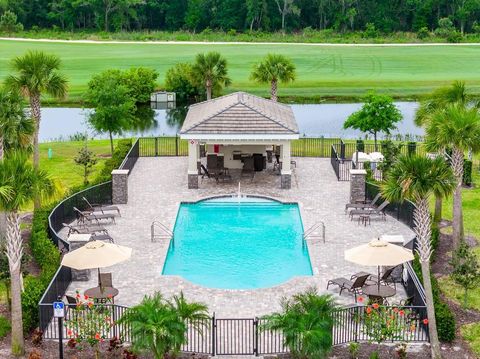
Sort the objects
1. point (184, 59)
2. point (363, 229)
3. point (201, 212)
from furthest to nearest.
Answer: point (184, 59) < point (201, 212) < point (363, 229)

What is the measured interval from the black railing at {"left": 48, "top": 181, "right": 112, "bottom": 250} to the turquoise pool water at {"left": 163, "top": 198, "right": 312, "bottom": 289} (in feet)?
11.0

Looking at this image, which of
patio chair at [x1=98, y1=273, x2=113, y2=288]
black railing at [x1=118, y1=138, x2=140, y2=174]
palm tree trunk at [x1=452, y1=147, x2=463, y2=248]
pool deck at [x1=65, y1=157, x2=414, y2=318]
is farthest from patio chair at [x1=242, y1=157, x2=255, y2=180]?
patio chair at [x1=98, y1=273, x2=113, y2=288]

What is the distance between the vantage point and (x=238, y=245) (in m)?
30.7

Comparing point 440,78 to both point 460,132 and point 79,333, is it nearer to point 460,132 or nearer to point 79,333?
point 460,132

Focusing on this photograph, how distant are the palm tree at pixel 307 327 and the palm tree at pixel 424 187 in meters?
2.85

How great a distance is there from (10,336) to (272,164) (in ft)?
75.2

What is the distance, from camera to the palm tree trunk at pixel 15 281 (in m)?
20.7

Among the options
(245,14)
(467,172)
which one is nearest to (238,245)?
(467,172)

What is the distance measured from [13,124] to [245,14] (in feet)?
357

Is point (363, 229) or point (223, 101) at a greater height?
point (223, 101)

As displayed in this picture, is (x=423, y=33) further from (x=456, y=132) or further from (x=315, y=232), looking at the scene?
(x=456, y=132)

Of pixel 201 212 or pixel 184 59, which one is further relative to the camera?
pixel 184 59

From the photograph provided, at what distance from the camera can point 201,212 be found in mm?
35031

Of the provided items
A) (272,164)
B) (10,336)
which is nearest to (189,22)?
(272,164)
